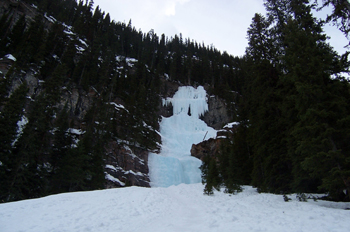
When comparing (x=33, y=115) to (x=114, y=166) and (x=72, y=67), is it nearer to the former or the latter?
(x=114, y=166)

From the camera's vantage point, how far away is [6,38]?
3244cm

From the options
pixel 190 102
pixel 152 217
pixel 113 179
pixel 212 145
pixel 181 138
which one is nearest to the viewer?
pixel 152 217

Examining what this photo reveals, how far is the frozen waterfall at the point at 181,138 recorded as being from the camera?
36059mm

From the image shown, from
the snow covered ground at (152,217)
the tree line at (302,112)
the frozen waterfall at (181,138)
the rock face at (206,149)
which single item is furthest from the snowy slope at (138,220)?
the rock face at (206,149)

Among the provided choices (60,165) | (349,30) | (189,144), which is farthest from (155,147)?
(349,30)

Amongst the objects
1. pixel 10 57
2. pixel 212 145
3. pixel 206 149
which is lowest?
pixel 206 149

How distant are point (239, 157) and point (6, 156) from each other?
22978 mm

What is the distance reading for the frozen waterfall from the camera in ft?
118

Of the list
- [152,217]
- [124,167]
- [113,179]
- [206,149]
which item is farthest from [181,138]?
[152,217]

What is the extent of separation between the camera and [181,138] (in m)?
50.0

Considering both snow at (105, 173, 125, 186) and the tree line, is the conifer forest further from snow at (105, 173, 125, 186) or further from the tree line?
snow at (105, 173, 125, 186)

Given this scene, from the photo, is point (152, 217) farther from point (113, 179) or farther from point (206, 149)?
point (206, 149)

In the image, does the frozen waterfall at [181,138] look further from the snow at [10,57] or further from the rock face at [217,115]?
the snow at [10,57]

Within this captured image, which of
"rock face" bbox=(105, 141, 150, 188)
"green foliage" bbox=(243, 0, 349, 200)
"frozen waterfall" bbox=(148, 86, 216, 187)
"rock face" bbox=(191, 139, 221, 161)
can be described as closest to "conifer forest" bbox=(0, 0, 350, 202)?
"green foliage" bbox=(243, 0, 349, 200)
